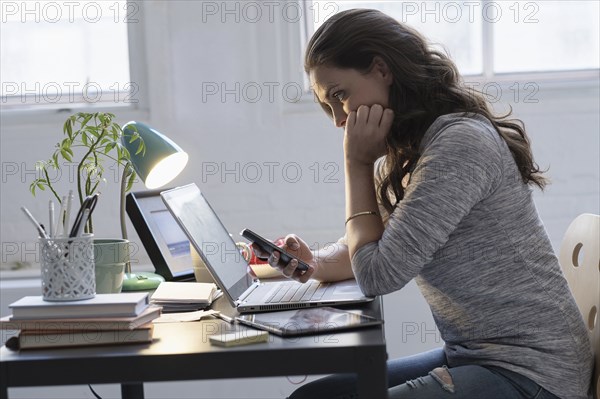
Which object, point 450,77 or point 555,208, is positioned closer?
point 450,77

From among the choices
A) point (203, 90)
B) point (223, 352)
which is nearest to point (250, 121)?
point (203, 90)

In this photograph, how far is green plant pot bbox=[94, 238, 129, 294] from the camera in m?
1.68

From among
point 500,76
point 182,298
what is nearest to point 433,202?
point 182,298

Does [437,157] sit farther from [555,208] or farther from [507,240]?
[555,208]

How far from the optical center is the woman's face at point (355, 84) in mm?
1649

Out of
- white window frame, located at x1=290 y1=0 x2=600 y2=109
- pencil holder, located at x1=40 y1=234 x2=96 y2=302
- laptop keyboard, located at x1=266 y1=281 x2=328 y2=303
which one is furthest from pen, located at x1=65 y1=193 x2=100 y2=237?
white window frame, located at x1=290 y1=0 x2=600 y2=109

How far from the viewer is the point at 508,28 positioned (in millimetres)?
3041

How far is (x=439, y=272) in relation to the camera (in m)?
Answer: 1.53

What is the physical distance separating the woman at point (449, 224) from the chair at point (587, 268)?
0.15 meters

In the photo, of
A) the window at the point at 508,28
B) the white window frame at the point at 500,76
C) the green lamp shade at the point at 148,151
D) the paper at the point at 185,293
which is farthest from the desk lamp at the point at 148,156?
the window at the point at 508,28

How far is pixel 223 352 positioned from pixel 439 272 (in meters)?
0.48

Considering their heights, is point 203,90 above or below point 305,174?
above

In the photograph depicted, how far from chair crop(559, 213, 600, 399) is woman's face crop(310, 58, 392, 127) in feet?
1.57

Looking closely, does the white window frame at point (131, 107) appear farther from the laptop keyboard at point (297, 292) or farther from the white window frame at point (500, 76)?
the laptop keyboard at point (297, 292)
